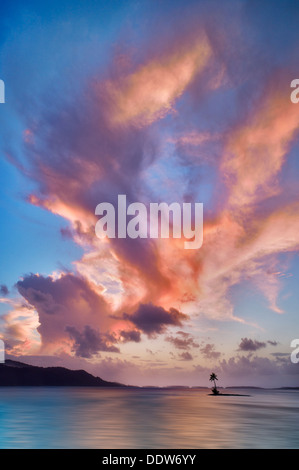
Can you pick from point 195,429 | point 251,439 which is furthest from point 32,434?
point 251,439
